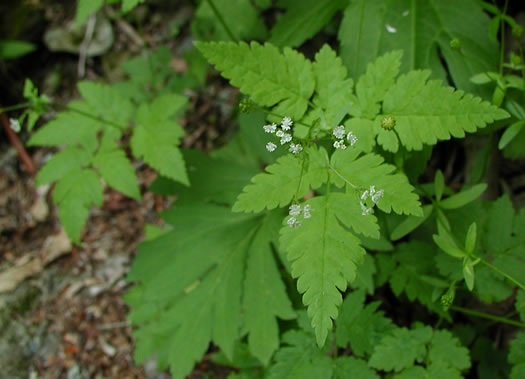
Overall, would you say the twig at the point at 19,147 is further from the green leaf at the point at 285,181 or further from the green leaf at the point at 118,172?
the green leaf at the point at 285,181

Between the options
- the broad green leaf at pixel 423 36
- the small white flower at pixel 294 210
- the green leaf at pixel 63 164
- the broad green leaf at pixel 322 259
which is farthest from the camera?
the green leaf at pixel 63 164

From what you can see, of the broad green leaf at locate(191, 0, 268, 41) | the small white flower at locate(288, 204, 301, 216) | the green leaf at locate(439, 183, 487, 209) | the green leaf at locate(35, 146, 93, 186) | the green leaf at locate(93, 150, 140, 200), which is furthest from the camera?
the broad green leaf at locate(191, 0, 268, 41)

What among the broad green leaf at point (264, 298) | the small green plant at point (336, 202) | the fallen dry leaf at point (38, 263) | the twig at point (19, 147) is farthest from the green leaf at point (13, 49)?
the broad green leaf at point (264, 298)

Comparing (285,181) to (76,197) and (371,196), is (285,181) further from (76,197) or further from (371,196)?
(76,197)

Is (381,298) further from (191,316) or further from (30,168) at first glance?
(30,168)

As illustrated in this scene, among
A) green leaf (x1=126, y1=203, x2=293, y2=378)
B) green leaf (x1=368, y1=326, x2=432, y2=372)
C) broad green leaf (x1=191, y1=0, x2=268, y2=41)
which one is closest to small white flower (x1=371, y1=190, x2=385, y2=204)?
green leaf (x1=368, y1=326, x2=432, y2=372)

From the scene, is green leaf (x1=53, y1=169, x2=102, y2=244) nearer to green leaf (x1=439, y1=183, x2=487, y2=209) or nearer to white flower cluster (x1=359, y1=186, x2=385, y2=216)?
white flower cluster (x1=359, y1=186, x2=385, y2=216)
